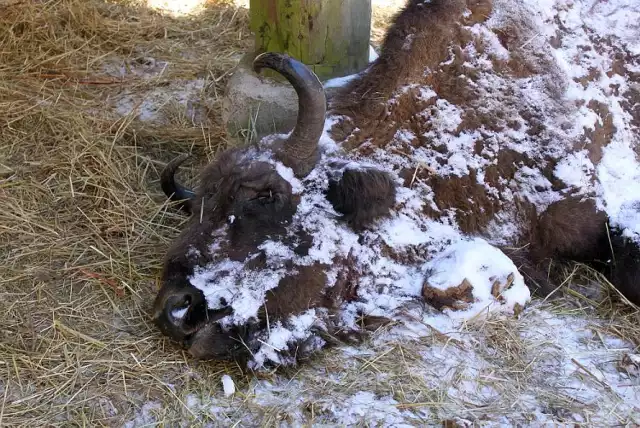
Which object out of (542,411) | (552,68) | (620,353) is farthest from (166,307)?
(552,68)

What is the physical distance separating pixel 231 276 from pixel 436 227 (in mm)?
1111

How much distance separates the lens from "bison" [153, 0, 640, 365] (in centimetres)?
323

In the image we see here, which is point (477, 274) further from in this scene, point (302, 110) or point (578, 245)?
point (302, 110)

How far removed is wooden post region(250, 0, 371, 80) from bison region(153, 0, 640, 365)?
61 cm

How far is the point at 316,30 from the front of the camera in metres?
4.52

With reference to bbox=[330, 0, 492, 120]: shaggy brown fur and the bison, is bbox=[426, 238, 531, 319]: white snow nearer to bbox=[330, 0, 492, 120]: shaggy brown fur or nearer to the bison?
the bison

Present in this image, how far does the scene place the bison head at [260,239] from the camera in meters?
3.15

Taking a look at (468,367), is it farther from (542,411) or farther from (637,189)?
(637,189)

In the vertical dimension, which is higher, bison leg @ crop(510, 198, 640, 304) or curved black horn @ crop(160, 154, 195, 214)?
bison leg @ crop(510, 198, 640, 304)

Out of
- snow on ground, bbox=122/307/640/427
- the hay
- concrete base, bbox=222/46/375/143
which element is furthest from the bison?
concrete base, bbox=222/46/375/143

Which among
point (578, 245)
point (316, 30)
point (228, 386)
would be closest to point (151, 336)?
point (228, 386)

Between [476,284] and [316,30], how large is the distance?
6.40 ft

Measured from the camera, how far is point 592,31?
4.27 m

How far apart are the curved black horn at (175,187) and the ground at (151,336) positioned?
0.81ft
